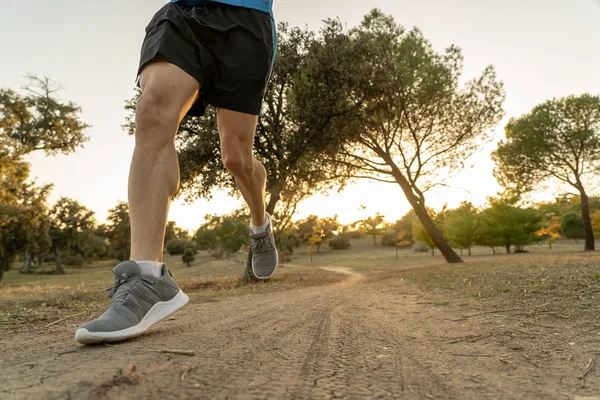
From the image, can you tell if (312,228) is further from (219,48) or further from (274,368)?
(274,368)

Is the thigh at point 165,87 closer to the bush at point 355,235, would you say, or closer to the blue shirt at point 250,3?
the blue shirt at point 250,3

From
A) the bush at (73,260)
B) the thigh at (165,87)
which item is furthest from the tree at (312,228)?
the thigh at (165,87)

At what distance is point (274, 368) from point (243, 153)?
1760 mm

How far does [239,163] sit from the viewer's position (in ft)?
9.28

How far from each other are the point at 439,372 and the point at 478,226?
39705 millimetres

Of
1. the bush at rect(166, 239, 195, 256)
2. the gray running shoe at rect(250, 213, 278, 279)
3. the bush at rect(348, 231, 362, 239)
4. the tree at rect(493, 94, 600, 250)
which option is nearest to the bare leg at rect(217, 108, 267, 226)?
the gray running shoe at rect(250, 213, 278, 279)

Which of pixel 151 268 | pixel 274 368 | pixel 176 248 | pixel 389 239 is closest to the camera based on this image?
pixel 274 368

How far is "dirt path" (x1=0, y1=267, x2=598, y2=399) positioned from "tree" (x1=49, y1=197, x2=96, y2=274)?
57.2 metres

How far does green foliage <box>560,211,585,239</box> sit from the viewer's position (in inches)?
2223

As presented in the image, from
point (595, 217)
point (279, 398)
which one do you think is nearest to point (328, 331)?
point (279, 398)

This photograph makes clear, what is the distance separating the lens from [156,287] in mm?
1922

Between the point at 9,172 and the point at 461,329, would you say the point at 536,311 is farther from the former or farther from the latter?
the point at 9,172

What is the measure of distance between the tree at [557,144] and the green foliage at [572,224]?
1294 inches

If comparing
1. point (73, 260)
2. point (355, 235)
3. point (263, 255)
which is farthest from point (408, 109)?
point (355, 235)
